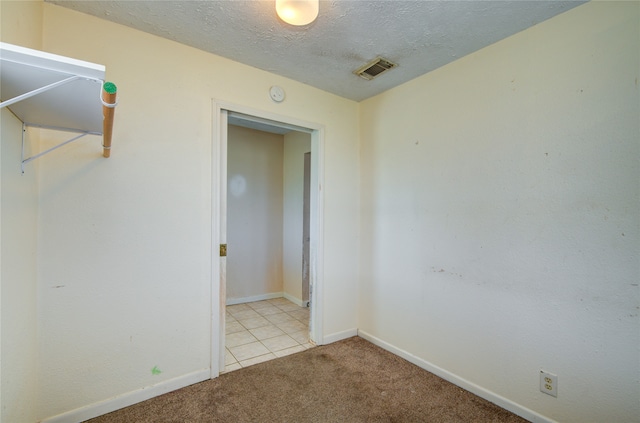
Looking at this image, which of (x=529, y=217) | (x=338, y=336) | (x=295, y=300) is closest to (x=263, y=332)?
(x=338, y=336)

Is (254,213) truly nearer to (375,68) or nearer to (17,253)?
(375,68)

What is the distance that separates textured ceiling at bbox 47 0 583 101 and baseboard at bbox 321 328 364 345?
7.45 ft

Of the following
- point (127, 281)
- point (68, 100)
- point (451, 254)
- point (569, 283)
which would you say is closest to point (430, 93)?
point (451, 254)

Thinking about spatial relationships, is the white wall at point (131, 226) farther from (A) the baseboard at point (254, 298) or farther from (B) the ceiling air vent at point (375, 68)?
(A) the baseboard at point (254, 298)

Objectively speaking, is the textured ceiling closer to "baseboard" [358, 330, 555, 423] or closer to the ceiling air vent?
the ceiling air vent

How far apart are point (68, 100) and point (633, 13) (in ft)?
8.13

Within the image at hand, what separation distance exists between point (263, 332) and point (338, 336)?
76 cm

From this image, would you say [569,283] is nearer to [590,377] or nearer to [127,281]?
[590,377]

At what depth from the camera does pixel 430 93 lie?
2244 mm

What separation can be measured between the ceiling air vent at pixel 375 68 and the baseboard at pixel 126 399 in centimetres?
246

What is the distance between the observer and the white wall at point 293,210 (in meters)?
3.88

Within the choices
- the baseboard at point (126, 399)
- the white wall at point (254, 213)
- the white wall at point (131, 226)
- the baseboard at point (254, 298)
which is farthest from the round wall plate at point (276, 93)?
the baseboard at point (254, 298)

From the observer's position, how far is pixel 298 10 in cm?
137

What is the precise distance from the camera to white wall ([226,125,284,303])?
3863 millimetres
